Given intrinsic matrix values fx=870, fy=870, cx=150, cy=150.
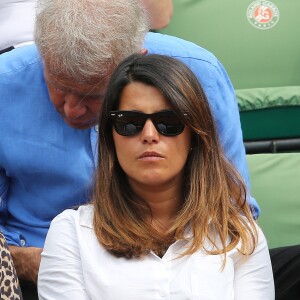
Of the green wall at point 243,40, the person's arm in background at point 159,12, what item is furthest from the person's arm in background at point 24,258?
the green wall at point 243,40

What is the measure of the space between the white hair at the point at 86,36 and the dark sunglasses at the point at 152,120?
203 millimetres

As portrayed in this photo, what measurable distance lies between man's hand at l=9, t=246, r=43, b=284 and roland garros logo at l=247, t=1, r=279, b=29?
176cm

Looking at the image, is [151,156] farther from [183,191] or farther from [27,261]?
[27,261]

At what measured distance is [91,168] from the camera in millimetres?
2125

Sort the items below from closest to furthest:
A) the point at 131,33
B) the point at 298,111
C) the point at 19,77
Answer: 1. the point at 131,33
2. the point at 19,77
3. the point at 298,111

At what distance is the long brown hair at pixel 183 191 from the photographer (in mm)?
1792

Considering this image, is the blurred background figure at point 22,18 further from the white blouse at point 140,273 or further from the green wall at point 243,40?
the white blouse at point 140,273

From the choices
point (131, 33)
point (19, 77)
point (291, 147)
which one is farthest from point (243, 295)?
point (291, 147)

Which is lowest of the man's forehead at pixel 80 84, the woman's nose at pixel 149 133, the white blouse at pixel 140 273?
the white blouse at pixel 140 273

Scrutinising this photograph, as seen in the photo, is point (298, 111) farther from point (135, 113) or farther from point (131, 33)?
point (135, 113)

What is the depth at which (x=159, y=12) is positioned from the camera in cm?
322

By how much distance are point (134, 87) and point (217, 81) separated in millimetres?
432

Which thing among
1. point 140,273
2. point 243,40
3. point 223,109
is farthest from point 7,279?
point 243,40

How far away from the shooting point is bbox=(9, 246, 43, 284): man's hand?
207cm
